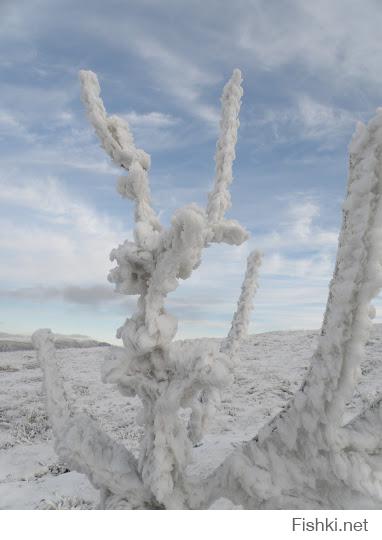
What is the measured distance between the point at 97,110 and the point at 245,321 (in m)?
1.97

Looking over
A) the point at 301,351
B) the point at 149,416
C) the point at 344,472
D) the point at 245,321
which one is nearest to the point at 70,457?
the point at 149,416

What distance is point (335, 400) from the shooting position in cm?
148

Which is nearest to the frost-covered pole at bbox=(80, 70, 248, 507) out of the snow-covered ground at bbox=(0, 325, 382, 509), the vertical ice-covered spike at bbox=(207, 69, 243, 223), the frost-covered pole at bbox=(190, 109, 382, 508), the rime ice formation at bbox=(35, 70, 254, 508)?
the rime ice formation at bbox=(35, 70, 254, 508)

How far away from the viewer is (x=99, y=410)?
798cm

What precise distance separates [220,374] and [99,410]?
7099 mm

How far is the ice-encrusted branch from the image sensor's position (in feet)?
6.77

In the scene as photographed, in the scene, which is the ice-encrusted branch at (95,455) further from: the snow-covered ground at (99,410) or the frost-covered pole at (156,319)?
the snow-covered ground at (99,410)

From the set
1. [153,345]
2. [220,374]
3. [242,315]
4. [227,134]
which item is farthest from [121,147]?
[242,315]

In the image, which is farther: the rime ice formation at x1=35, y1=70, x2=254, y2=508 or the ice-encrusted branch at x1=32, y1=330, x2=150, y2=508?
the ice-encrusted branch at x1=32, y1=330, x2=150, y2=508

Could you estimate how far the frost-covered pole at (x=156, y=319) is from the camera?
1611 millimetres

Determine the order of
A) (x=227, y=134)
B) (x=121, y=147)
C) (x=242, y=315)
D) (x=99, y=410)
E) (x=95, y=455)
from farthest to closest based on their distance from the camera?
(x=99, y=410)
(x=242, y=315)
(x=227, y=134)
(x=95, y=455)
(x=121, y=147)

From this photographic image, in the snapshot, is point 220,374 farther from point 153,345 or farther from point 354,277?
point 354,277

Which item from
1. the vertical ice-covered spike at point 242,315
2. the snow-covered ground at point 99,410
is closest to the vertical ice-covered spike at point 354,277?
the vertical ice-covered spike at point 242,315

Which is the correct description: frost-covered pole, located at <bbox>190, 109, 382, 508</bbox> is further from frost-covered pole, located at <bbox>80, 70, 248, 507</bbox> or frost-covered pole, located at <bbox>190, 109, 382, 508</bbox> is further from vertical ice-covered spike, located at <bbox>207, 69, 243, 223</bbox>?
vertical ice-covered spike, located at <bbox>207, 69, 243, 223</bbox>
